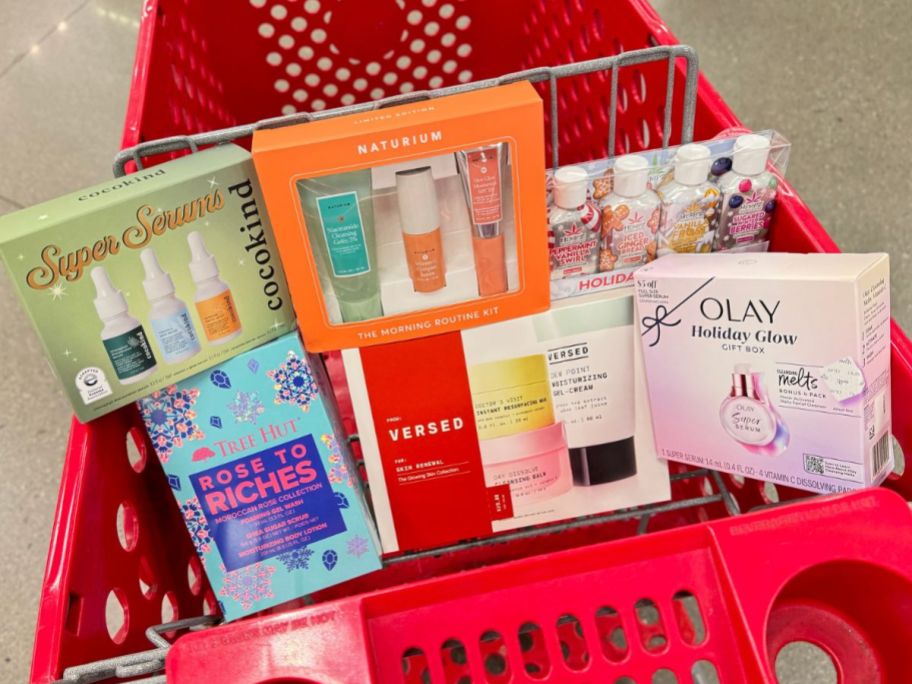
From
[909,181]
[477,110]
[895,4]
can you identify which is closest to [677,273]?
[477,110]

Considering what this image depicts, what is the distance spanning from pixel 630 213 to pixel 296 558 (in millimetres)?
502

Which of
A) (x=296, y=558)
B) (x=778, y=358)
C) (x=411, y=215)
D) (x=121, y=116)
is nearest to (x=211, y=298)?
(x=411, y=215)

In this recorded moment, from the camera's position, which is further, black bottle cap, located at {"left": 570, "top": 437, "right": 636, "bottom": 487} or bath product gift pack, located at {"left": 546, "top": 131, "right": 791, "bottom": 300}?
black bottle cap, located at {"left": 570, "top": 437, "right": 636, "bottom": 487}

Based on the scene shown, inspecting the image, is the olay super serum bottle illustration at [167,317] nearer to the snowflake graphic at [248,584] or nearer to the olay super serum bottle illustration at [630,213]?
the snowflake graphic at [248,584]

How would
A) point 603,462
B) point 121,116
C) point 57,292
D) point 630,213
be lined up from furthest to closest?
point 121,116 < point 603,462 < point 630,213 < point 57,292

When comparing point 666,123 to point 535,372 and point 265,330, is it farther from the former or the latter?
point 265,330

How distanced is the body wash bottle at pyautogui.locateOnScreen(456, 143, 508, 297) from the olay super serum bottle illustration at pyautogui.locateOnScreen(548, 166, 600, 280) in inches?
2.9

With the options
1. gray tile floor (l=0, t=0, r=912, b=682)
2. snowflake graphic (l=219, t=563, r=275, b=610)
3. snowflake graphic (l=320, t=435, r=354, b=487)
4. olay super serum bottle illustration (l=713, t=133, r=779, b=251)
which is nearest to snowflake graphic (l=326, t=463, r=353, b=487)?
snowflake graphic (l=320, t=435, r=354, b=487)

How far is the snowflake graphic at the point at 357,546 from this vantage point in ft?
2.89

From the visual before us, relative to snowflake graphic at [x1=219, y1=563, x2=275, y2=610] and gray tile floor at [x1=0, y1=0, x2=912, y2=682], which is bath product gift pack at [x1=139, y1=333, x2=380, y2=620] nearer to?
snowflake graphic at [x1=219, y1=563, x2=275, y2=610]

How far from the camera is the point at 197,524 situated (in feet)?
2.78

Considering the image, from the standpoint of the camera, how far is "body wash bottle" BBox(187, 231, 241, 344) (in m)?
0.73

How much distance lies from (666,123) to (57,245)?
0.61 meters

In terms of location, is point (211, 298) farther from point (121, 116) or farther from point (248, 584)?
point (121, 116)
